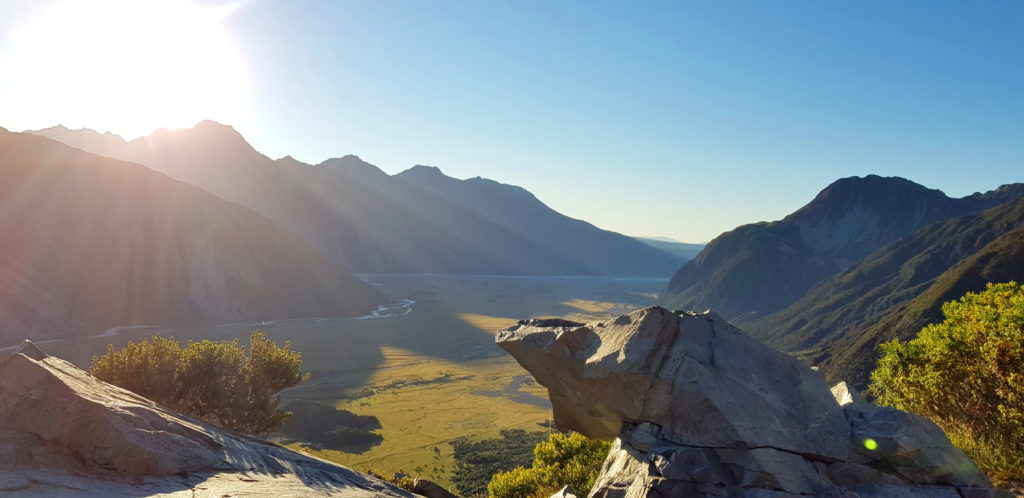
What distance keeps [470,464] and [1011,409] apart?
3939 cm

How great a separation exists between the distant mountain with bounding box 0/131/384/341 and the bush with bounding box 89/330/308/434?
79915 mm

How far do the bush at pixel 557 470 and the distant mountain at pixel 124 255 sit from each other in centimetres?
9991

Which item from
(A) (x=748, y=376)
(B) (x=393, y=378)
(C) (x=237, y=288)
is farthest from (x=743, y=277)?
(A) (x=748, y=376)

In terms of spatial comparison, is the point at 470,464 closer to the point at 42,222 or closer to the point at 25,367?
the point at 25,367

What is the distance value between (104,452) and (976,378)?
24.4 m

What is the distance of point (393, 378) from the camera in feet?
268

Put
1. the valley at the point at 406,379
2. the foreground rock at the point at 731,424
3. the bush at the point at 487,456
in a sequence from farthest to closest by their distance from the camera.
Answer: the valley at the point at 406,379, the bush at the point at 487,456, the foreground rock at the point at 731,424

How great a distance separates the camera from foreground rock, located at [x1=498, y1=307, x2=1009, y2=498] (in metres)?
11.9

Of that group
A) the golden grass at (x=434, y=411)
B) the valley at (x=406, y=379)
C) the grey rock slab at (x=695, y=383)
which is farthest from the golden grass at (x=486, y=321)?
the grey rock slab at (x=695, y=383)

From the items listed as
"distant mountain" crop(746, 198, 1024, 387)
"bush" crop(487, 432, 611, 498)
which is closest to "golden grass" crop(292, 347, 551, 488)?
"bush" crop(487, 432, 611, 498)

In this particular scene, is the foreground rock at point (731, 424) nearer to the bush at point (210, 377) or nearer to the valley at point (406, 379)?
the valley at point (406, 379)

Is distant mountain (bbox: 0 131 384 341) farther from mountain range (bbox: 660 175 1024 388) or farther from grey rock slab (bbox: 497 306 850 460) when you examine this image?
mountain range (bbox: 660 175 1024 388)

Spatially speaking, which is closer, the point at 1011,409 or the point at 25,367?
the point at 25,367

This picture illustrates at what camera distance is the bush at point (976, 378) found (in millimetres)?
15078
